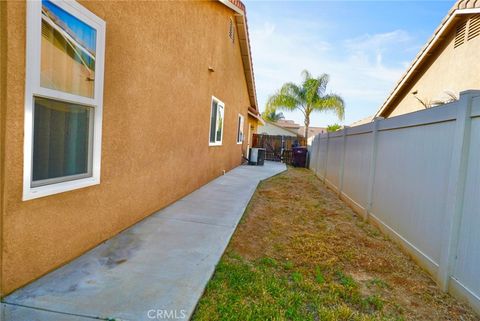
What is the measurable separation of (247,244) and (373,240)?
223cm

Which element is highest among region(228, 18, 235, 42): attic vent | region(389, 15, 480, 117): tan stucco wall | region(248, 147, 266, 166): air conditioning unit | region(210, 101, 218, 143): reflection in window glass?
region(228, 18, 235, 42): attic vent

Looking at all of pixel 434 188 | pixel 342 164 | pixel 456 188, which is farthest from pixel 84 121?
pixel 342 164

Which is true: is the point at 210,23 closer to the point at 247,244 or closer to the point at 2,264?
the point at 247,244

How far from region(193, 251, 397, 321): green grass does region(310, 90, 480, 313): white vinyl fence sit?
96 centimetres

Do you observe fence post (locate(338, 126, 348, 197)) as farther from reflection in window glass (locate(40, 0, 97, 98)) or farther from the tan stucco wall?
reflection in window glass (locate(40, 0, 97, 98))

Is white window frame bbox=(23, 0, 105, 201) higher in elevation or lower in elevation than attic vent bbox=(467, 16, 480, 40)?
lower

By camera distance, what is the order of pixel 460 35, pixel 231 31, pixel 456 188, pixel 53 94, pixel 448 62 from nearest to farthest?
pixel 53 94
pixel 456 188
pixel 460 35
pixel 448 62
pixel 231 31

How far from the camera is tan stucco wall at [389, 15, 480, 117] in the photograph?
26.5ft

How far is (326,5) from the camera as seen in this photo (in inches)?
428

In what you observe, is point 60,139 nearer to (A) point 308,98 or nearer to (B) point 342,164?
(B) point 342,164

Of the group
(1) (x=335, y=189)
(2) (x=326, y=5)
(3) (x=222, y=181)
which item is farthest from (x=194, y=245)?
(2) (x=326, y=5)

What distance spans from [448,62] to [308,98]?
47.9 feet

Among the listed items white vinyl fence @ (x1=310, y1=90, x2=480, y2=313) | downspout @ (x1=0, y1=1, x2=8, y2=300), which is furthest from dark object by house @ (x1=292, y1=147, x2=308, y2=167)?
downspout @ (x1=0, y1=1, x2=8, y2=300)

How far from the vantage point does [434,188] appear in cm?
381
